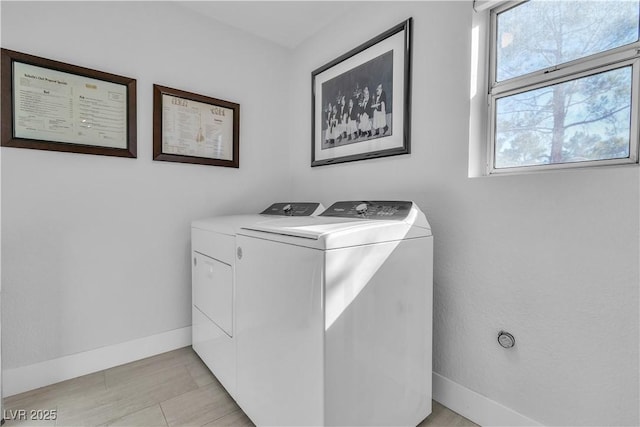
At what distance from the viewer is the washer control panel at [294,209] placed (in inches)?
74.0

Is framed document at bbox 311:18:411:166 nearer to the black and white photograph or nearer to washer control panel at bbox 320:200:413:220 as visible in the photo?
the black and white photograph

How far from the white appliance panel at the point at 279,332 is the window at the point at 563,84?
1.08 meters

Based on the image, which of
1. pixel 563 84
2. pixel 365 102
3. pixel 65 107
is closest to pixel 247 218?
pixel 365 102

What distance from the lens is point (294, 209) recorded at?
1.99 m

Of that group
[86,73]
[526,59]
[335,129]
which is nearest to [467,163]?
[526,59]

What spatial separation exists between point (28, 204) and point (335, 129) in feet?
5.92

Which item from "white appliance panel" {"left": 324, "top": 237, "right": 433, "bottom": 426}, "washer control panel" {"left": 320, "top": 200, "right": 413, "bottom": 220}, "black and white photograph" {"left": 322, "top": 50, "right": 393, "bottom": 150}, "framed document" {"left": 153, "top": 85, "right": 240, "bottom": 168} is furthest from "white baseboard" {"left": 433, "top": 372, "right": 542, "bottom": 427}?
"framed document" {"left": 153, "top": 85, "right": 240, "bottom": 168}

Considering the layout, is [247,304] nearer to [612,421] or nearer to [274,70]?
[612,421]

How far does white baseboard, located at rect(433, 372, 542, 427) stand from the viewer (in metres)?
1.28

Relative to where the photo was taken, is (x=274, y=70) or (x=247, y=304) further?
(x=274, y=70)

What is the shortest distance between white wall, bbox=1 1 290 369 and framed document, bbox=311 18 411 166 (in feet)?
1.87

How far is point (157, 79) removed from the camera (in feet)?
6.32

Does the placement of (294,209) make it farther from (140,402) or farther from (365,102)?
(140,402)

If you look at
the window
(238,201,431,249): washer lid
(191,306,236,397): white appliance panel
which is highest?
the window
